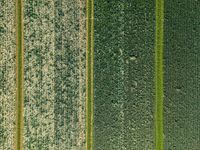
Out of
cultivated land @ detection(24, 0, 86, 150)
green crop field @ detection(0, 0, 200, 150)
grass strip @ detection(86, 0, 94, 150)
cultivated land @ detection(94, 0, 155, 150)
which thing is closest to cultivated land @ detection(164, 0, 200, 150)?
green crop field @ detection(0, 0, 200, 150)

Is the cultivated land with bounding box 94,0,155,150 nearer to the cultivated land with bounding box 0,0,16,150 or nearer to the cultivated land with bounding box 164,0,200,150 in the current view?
the cultivated land with bounding box 164,0,200,150

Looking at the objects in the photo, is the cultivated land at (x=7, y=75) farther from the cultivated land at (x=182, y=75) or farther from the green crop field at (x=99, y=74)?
the cultivated land at (x=182, y=75)

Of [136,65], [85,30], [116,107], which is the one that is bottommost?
[116,107]

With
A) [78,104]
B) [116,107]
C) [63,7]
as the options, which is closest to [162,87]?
[116,107]

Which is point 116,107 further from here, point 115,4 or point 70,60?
point 115,4

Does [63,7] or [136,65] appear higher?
[63,7]

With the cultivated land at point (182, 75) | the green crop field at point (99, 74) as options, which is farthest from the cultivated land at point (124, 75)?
the cultivated land at point (182, 75)

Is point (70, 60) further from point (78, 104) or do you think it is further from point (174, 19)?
point (174, 19)
